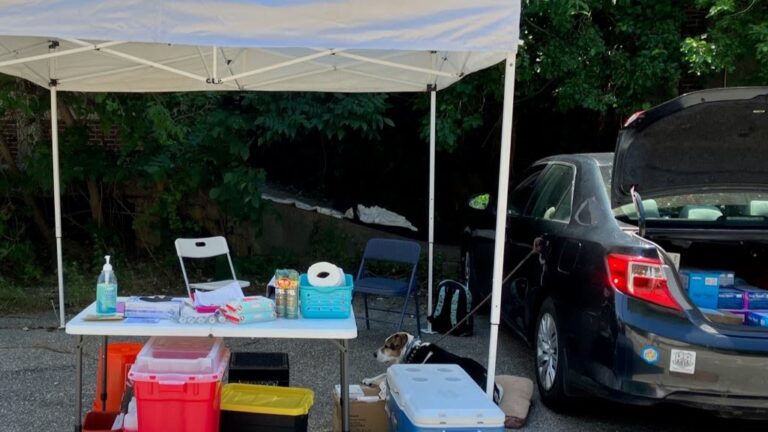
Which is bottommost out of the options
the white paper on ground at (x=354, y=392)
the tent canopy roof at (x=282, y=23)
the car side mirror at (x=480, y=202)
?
the white paper on ground at (x=354, y=392)

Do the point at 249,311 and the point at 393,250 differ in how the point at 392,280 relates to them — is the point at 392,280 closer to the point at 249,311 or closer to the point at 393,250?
the point at 393,250

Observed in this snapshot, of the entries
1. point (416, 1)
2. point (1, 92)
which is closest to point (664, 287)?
point (416, 1)

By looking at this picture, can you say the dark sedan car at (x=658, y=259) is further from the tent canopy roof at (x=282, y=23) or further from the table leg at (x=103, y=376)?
the table leg at (x=103, y=376)

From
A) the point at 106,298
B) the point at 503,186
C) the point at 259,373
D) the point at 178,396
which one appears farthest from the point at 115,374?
the point at 503,186

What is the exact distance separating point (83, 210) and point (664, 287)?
702 centimetres

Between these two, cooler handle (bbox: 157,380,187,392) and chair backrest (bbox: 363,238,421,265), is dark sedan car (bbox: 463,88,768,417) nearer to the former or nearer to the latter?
chair backrest (bbox: 363,238,421,265)

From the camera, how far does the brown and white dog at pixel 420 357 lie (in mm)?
4105

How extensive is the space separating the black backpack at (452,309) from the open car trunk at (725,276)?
6.68 ft

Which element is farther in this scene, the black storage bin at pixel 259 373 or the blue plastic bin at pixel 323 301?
the black storage bin at pixel 259 373

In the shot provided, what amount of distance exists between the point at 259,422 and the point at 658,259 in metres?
1.96

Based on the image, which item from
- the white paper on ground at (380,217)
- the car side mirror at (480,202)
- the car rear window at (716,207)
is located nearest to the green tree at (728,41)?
the car side mirror at (480,202)

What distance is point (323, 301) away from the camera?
3.29 meters

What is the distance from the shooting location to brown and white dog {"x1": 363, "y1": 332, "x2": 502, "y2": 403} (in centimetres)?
411

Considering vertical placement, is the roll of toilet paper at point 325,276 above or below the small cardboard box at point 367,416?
above
